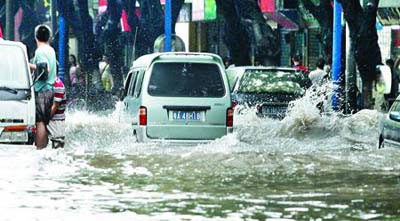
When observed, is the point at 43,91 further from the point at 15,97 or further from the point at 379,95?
the point at 379,95

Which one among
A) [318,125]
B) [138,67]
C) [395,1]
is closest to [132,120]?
[138,67]

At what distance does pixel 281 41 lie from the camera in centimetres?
5034

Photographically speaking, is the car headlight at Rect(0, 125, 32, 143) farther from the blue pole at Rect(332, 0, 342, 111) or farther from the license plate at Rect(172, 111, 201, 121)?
the blue pole at Rect(332, 0, 342, 111)

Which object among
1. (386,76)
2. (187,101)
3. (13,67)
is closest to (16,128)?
(13,67)

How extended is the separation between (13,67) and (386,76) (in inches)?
438

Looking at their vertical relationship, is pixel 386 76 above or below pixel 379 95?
above

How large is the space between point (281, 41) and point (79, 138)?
27.5 meters

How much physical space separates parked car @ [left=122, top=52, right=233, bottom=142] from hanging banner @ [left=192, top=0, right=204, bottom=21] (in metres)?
35.3

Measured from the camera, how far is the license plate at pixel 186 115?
774 inches

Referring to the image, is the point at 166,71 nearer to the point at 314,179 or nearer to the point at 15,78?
the point at 15,78

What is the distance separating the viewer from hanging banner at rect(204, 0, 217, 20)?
54.2 meters

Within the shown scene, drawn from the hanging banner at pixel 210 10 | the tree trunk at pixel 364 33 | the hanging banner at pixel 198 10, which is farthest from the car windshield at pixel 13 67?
the hanging banner at pixel 198 10

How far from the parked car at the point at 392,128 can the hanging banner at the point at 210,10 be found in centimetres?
3538

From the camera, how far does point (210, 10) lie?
54.7 meters
